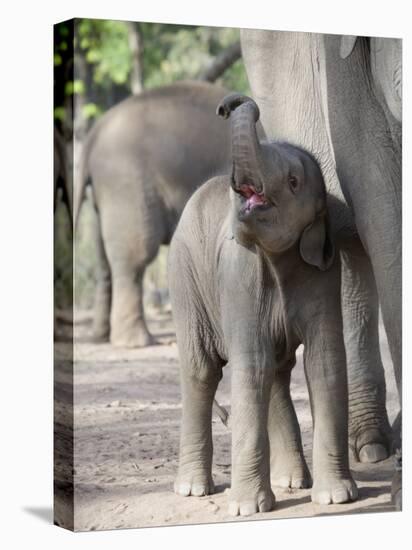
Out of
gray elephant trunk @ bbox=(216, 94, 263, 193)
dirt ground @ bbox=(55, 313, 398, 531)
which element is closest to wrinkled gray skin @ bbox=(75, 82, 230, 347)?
dirt ground @ bbox=(55, 313, 398, 531)

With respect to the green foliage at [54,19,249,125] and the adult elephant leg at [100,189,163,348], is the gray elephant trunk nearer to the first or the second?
the green foliage at [54,19,249,125]

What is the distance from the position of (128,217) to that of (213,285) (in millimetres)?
1392

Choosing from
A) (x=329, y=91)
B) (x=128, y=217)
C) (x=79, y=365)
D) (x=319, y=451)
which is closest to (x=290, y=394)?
(x=319, y=451)

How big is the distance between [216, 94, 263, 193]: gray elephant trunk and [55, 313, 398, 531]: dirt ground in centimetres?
77

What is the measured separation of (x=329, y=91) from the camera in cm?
484

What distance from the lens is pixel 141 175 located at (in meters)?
5.84

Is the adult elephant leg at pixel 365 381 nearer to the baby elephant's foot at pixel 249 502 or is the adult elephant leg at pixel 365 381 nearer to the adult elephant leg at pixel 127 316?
the baby elephant's foot at pixel 249 502

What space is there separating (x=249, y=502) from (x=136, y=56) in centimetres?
175

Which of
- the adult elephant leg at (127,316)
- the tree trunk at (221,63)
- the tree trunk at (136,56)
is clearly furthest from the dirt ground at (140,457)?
the tree trunk at (221,63)

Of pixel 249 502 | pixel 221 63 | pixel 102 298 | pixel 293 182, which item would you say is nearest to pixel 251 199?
pixel 293 182

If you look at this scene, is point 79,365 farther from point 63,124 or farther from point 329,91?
point 329,91

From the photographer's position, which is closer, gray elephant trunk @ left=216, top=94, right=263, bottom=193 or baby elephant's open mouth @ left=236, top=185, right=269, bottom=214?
gray elephant trunk @ left=216, top=94, right=263, bottom=193

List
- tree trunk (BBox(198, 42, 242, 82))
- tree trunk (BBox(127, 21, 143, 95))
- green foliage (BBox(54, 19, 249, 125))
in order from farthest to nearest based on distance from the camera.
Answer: tree trunk (BBox(198, 42, 242, 82))
tree trunk (BBox(127, 21, 143, 95))
green foliage (BBox(54, 19, 249, 125))

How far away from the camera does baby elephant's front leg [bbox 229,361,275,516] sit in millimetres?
4492
